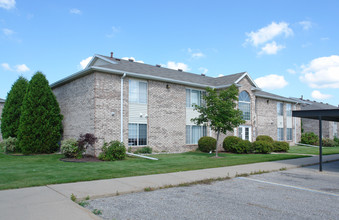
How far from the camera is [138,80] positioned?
58.0ft

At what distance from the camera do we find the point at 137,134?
17.3 meters

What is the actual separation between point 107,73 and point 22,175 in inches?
333

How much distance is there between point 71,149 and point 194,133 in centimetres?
996

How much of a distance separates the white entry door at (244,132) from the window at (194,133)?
3.82 meters

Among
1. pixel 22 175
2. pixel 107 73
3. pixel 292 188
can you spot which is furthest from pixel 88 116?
pixel 292 188

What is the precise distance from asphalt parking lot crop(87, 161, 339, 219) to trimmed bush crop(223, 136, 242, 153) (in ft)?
36.9

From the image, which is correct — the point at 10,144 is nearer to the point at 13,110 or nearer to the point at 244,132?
the point at 13,110

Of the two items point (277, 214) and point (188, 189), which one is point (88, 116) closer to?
point (188, 189)

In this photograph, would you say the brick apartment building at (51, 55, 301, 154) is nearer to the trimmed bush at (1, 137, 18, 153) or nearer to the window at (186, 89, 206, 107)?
the window at (186, 89, 206, 107)

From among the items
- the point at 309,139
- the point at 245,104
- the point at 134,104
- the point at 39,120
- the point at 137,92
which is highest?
the point at 137,92

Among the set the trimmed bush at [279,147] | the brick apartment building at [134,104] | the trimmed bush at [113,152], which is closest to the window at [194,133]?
the brick apartment building at [134,104]

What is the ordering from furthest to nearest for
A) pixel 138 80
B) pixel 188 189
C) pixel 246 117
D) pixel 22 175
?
pixel 246 117 → pixel 138 80 → pixel 22 175 → pixel 188 189

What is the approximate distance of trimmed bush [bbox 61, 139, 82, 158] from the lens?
13922 millimetres

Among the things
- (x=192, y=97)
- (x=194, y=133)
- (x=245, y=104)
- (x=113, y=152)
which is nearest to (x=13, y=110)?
(x=113, y=152)
